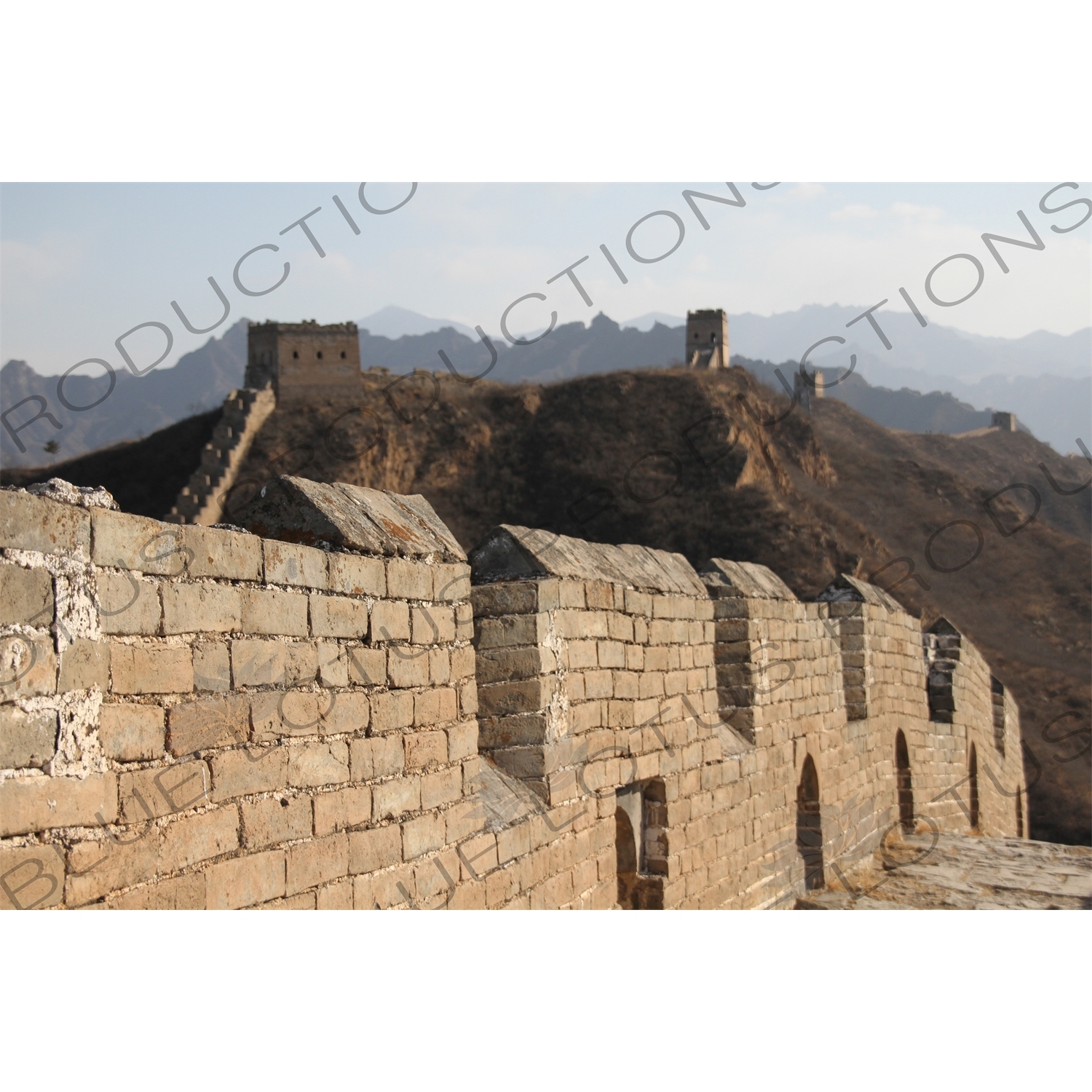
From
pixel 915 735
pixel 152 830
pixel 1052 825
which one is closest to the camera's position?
pixel 152 830

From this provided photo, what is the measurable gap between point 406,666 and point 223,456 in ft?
146

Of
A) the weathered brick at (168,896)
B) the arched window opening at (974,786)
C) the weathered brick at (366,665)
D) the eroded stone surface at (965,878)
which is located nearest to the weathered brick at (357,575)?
the weathered brick at (366,665)

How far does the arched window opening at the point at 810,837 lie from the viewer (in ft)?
30.0

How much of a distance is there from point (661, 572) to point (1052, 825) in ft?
70.9

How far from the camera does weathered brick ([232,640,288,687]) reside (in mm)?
3617

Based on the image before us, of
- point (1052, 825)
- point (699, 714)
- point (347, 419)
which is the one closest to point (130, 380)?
point (347, 419)

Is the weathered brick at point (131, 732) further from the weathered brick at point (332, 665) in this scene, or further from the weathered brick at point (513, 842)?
the weathered brick at point (513, 842)

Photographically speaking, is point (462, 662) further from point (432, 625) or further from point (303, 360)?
point (303, 360)

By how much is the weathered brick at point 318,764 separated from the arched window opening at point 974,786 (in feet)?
41.0

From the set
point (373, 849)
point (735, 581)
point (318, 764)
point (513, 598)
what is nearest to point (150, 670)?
point (318, 764)

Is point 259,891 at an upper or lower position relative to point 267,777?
lower

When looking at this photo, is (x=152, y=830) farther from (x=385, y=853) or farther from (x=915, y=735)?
(x=915, y=735)

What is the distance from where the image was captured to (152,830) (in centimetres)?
320

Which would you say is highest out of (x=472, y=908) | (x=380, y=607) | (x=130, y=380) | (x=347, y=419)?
(x=130, y=380)
